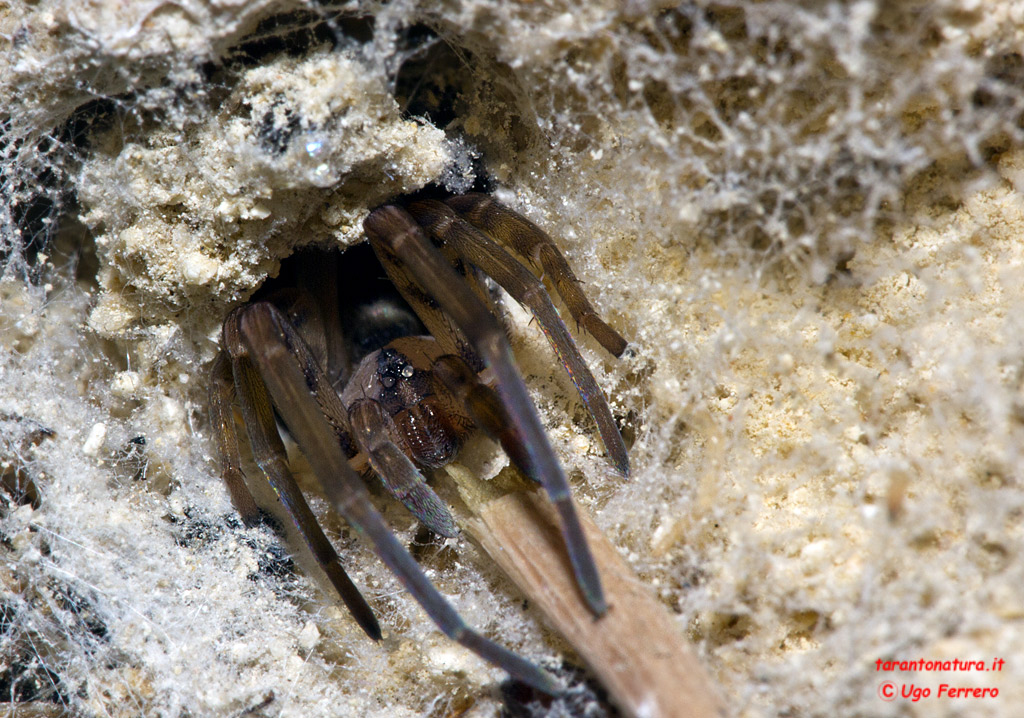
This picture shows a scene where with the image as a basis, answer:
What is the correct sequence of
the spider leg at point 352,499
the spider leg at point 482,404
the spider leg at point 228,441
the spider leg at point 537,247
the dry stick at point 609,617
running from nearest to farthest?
the dry stick at point 609,617 → the spider leg at point 352,499 → the spider leg at point 482,404 → the spider leg at point 537,247 → the spider leg at point 228,441

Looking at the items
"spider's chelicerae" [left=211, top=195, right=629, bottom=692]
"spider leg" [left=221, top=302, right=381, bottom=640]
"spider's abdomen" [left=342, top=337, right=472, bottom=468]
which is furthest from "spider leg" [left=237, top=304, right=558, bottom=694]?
"spider's abdomen" [left=342, top=337, right=472, bottom=468]

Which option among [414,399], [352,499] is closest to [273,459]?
[414,399]

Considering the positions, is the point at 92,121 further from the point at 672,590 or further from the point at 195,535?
the point at 672,590

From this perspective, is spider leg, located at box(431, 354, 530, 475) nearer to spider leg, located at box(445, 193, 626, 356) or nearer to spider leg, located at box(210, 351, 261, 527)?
spider leg, located at box(445, 193, 626, 356)

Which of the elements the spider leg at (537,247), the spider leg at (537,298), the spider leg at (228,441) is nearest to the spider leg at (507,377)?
the spider leg at (537,298)

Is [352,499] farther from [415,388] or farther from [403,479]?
[415,388]

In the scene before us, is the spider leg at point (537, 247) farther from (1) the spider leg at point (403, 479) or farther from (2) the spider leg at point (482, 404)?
(1) the spider leg at point (403, 479)
